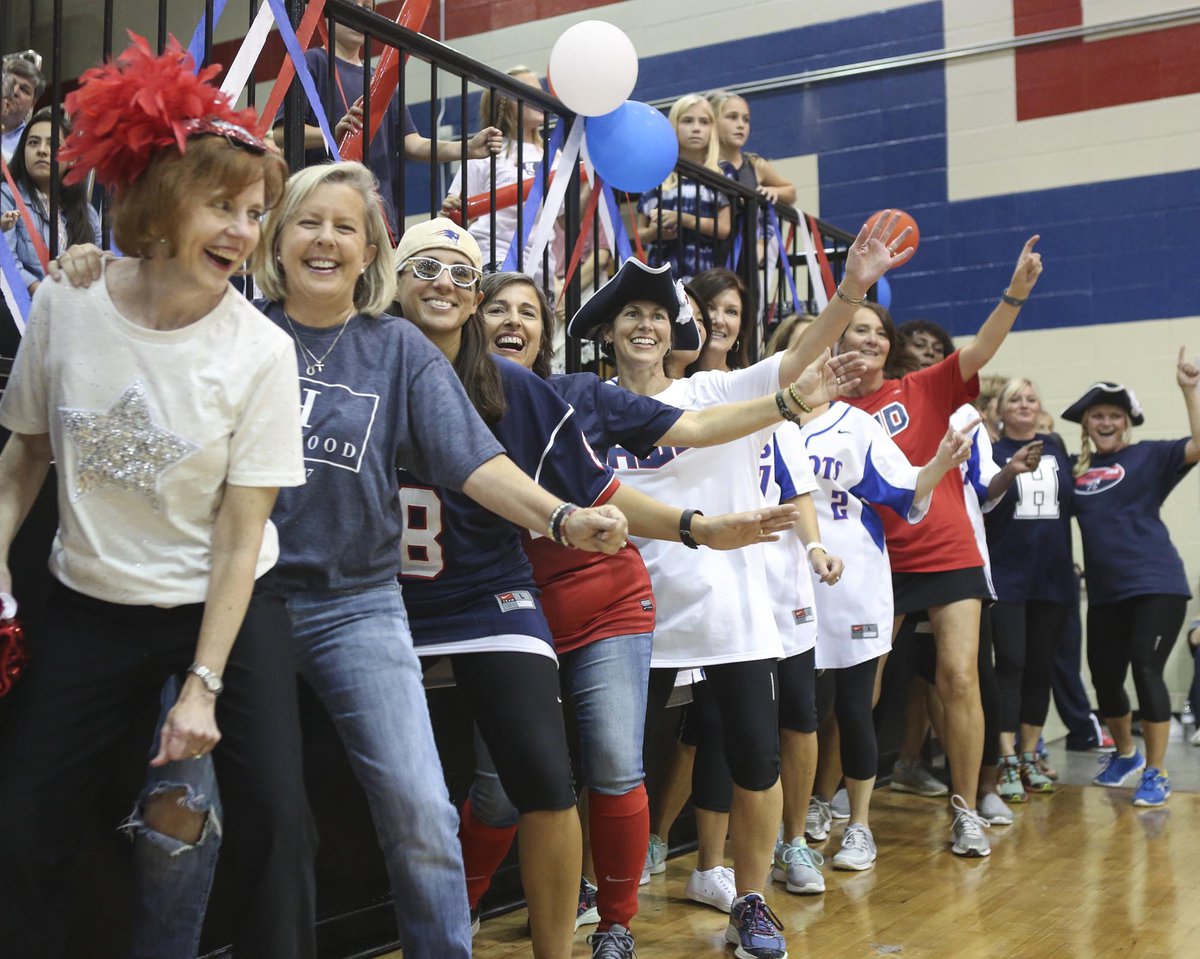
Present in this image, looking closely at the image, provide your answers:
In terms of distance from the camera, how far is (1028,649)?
5523 millimetres

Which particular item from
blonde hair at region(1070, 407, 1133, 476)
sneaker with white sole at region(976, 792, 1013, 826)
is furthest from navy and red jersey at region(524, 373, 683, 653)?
blonde hair at region(1070, 407, 1133, 476)

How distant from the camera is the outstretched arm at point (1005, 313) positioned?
147 inches

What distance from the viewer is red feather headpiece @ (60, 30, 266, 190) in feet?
5.60

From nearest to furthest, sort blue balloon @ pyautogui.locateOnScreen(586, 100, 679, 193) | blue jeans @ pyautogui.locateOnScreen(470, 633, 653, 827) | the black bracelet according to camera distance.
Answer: the black bracelet < blue jeans @ pyautogui.locateOnScreen(470, 633, 653, 827) < blue balloon @ pyautogui.locateOnScreen(586, 100, 679, 193)

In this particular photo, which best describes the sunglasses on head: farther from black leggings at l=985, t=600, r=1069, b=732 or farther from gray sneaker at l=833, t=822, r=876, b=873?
black leggings at l=985, t=600, r=1069, b=732

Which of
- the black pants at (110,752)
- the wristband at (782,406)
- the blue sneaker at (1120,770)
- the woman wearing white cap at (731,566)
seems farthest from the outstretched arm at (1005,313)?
the black pants at (110,752)

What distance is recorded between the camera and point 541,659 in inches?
91.0

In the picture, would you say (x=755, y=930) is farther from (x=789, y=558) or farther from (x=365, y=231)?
(x=365, y=231)

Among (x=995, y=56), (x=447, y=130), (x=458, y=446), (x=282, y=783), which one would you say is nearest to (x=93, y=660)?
(x=282, y=783)

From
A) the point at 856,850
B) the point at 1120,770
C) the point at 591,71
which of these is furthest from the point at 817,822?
the point at 591,71

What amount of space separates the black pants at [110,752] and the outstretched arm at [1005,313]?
8.77 feet

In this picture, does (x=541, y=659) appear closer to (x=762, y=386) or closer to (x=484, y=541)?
(x=484, y=541)

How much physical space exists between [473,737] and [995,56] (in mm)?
5658

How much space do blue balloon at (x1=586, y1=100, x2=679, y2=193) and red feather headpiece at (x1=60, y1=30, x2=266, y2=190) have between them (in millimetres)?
2347
